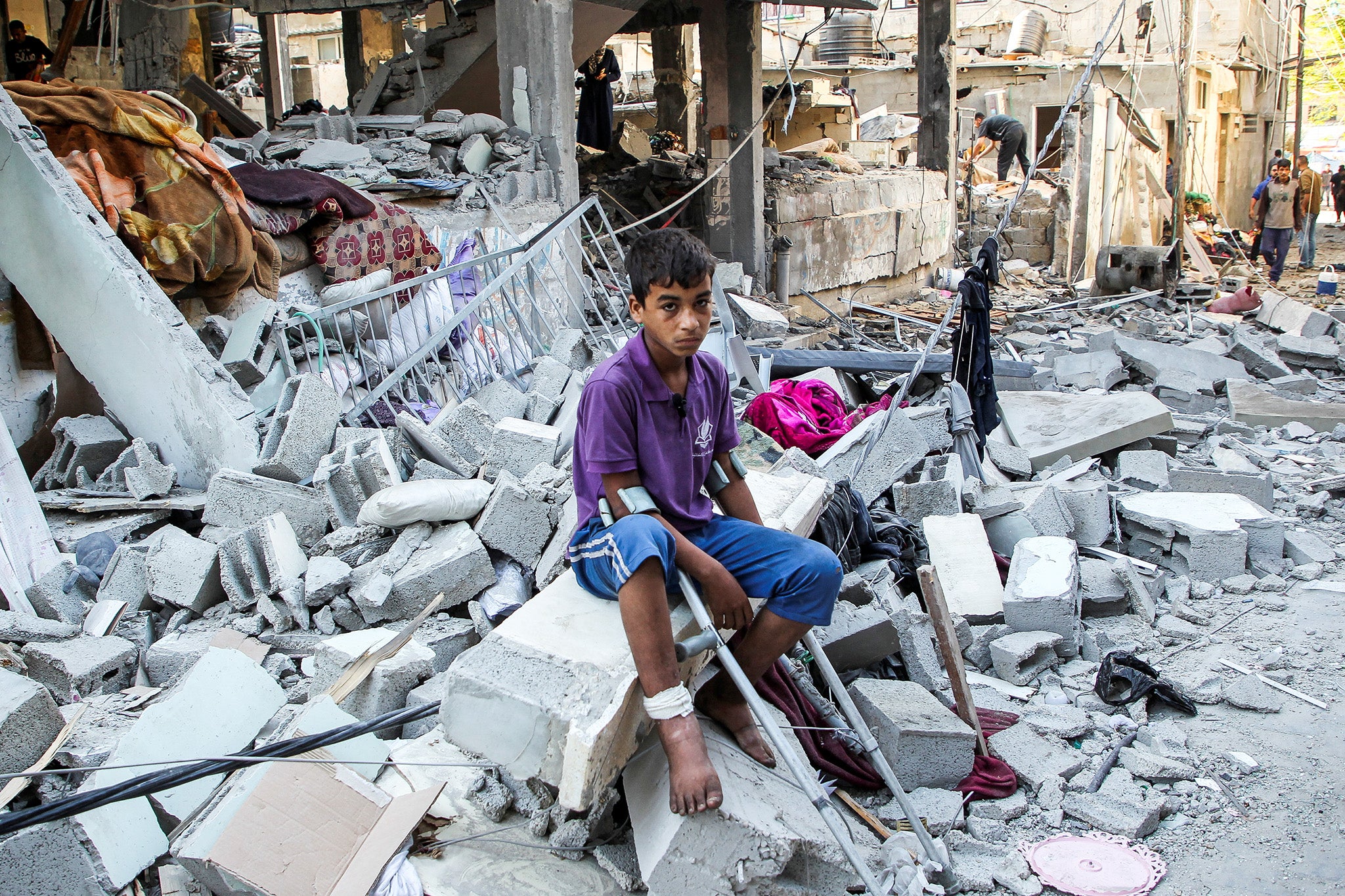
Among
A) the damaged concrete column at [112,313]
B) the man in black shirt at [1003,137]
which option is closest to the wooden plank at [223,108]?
the damaged concrete column at [112,313]

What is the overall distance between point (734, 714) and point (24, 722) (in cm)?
202

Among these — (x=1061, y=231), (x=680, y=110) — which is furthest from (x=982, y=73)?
(x=680, y=110)

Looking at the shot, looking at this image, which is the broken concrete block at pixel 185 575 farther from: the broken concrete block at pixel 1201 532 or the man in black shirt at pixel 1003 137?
the man in black shirt at pixel 1003 137

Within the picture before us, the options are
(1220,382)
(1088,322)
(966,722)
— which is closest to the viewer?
(966,722)

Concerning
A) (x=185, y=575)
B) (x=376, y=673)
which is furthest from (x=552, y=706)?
(x=185, y=575)

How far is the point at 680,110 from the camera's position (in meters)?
15.1

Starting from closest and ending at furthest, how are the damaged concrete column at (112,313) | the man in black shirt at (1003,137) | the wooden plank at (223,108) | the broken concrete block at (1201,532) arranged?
the damaged concrete column at (112,313), the broken concrete block at (1201,532), the wooden plank at (223,108), the man in black shirt at (1003,137)

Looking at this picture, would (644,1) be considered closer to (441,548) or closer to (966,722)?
(441,548)

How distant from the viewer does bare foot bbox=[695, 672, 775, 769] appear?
2.89 metres

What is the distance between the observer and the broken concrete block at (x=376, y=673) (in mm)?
3389

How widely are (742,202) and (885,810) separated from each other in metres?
9.89

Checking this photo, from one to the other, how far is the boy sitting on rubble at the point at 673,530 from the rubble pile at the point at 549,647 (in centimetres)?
12

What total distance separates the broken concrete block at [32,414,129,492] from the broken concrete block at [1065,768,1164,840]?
4.54 meters

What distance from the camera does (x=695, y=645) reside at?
266cm
